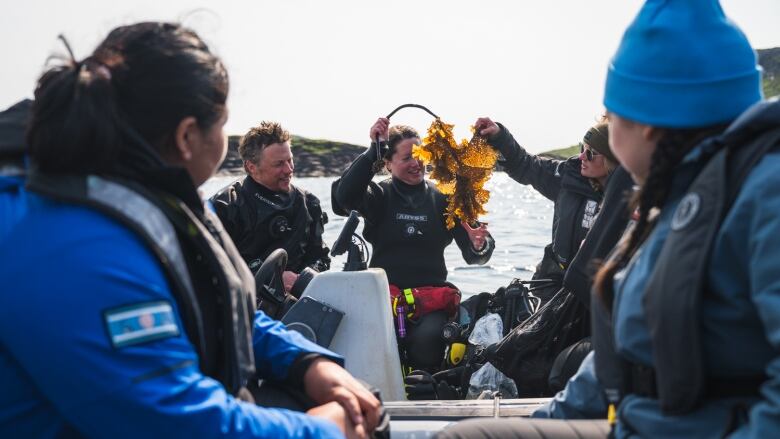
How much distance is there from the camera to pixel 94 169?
1.30m

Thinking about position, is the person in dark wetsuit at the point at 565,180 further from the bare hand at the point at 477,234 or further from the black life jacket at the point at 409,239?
the black life jacket at the point at 409,239

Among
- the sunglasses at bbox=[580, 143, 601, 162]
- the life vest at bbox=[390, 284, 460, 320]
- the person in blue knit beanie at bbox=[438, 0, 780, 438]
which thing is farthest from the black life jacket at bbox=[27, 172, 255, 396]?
the life vest at bbox=[390, 284, 460, 320]

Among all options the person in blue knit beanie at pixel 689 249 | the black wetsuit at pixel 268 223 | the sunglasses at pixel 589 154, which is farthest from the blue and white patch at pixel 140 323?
the black wetsuit at pixel 268 223

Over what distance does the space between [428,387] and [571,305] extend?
2.57 feet

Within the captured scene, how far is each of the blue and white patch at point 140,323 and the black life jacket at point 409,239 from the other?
3.20 m

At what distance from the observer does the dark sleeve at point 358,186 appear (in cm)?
422

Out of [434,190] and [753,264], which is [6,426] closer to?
[753,264]

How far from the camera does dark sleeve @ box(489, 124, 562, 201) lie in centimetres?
433

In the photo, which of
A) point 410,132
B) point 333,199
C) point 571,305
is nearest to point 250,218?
point 333,199

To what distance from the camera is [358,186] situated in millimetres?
4250

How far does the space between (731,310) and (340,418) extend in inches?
31.5

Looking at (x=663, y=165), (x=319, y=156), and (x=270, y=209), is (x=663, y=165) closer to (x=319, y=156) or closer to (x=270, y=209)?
(x=270, y=209)

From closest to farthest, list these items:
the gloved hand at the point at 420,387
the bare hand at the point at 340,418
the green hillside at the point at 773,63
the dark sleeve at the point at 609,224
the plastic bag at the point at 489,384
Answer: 1. the bare hand at the point at 340,418
2. the dark sleeve at the point at 609,224
3. the plastic bag at the point at 489,384
4. the gloved hand at the point at 420,387
5. the green hillside at the point at 773,63

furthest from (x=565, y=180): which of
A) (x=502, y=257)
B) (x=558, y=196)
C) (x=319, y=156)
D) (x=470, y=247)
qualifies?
(x=319, y=156)
